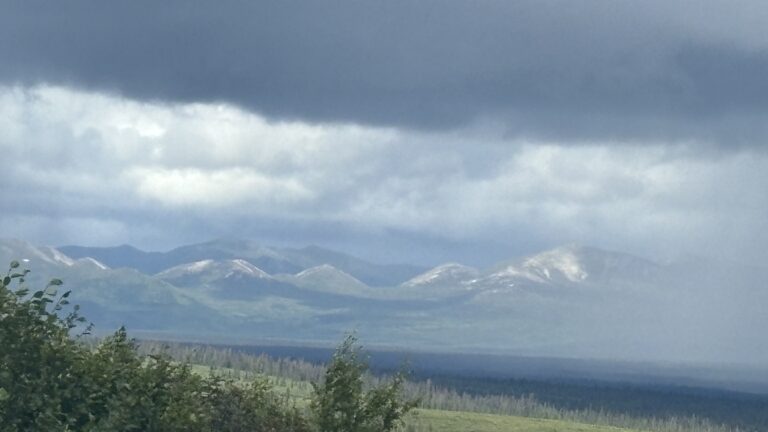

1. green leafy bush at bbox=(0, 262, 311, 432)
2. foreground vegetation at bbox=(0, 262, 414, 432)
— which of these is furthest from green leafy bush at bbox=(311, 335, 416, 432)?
green leafy bush at bbox=(0, 262, 311, 432)

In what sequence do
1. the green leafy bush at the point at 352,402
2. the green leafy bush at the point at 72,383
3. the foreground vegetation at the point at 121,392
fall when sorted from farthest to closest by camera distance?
1. the green leafy bush at the point at 352,402
2. the foreground vegetation at the point at 121,392
3. the green leafy bush at the point at 72,383

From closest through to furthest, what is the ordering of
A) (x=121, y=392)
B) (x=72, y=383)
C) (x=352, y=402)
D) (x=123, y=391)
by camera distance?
(x=121, y=392) < (x=72, y=383) < (x=123, y=391) < (x=352, y=402)

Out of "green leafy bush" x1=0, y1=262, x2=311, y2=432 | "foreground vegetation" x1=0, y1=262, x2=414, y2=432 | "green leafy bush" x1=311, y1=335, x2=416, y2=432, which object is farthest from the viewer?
"green leafy bush" x1=311, y1=335, x2=416, y2=432

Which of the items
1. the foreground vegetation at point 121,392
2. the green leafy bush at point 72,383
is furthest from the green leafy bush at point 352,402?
the green leafy bush at point 72,383

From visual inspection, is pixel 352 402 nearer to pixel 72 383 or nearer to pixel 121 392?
pixel 121 392

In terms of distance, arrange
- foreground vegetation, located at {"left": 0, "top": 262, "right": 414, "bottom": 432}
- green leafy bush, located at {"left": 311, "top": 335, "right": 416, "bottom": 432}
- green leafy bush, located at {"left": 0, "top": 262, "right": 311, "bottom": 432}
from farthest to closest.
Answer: green leafy bush, located at {"left": 311, "top": 335, "right": 416, "bottom": 432}
foreground vegetation, located at {"left": 0, "top": 262, "right": 414, "bottom": 432}
green leafy bush, located at {"left": 0, "top": 262, "right": 311, "bottom": 432}

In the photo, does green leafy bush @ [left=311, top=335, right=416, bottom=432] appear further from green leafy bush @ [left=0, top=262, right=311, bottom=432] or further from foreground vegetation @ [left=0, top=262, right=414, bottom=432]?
green leafy bush @ [left=0, top=262, right=311, bottom=432]

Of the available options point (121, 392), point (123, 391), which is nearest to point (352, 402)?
point (123, 391)

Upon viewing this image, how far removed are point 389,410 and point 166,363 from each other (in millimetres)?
9787

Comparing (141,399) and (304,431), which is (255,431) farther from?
(141,399)

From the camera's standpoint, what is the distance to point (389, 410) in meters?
52.1

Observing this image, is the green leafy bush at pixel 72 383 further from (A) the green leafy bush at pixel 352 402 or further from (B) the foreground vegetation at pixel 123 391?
(A) the green leafy bush at pixel 352 402

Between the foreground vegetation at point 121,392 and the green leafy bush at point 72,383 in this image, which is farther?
the foreground vegetation at point 121,392

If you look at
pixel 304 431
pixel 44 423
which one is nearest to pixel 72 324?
pixel 44 423
